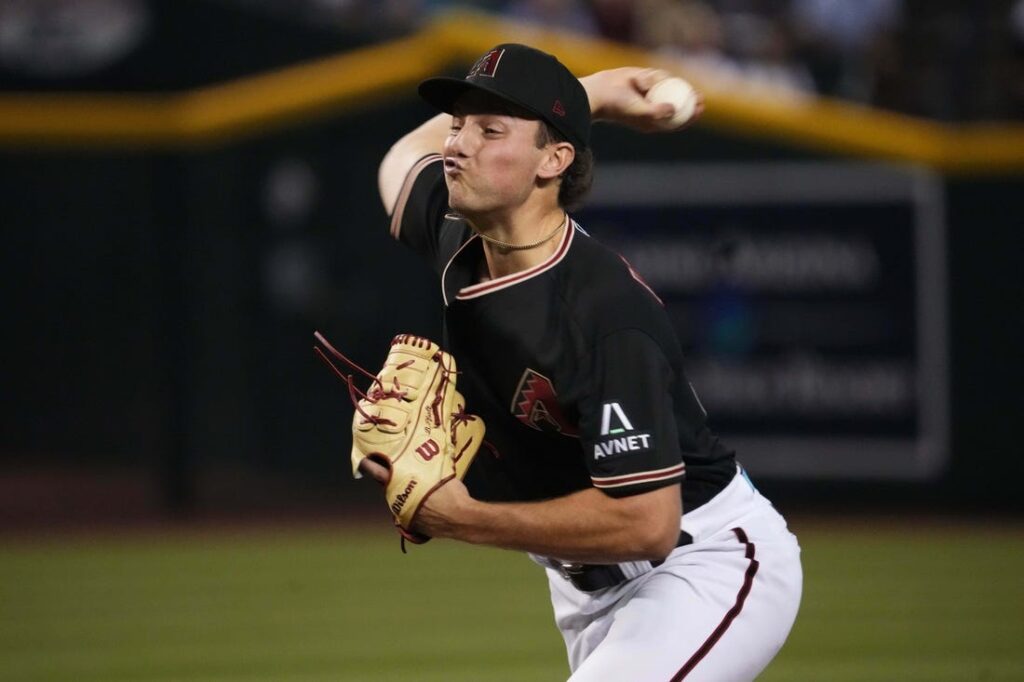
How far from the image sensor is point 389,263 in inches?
432

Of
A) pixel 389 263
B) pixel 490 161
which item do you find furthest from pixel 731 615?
pixel 389 263

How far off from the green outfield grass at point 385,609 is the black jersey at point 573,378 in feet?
8.68

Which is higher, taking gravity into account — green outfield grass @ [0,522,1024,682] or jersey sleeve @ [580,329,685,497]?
jersey sleeve @ [580,329,685,497]

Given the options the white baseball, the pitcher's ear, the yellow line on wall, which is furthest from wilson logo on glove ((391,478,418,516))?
the yellow line on wall

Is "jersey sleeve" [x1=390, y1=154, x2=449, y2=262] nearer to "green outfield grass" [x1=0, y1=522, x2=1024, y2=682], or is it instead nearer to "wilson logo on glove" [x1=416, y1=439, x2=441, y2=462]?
"wilson logo on glove" [x1=416, y1=439, x2=441, y2=462]

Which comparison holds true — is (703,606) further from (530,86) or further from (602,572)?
(530,86)

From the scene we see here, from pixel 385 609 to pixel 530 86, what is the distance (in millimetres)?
4603

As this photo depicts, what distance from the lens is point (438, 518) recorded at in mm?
3436

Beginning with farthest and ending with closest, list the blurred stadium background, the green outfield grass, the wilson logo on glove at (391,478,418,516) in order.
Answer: the blurred stadium background, the green outfield grass, the wilson logo on glove at (391,478,418,516)

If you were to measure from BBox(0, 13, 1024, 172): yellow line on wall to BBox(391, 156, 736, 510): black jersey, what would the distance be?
6.72 meters

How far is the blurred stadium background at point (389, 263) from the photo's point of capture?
10.2 meters

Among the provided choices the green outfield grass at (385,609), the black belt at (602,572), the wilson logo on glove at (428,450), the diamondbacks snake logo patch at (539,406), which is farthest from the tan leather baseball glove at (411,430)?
the green outfield grass at (385,609)

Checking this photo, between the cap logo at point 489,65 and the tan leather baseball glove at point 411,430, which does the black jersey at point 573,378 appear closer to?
the tan leather baseball glove at point 411,430

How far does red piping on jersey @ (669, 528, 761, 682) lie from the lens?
141 inches
